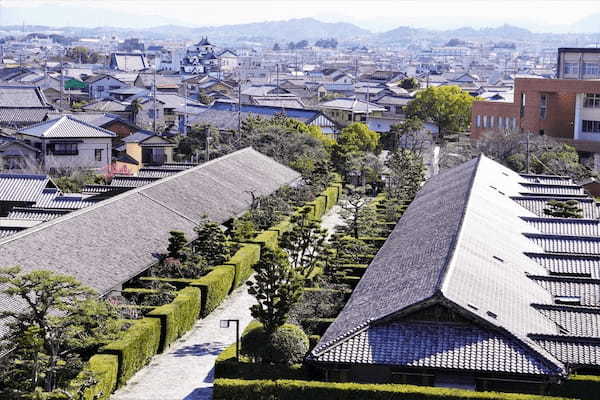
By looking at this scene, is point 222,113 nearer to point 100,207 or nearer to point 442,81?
point 100,207

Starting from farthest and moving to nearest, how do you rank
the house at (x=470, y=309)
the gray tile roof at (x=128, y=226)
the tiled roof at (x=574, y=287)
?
the gray tile roof at (x=128, y=226), the tiled roof at (x=574, y=287), the house at (x=470, y=309)

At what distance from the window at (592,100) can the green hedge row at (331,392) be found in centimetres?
3660

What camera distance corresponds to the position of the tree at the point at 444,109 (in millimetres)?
58281

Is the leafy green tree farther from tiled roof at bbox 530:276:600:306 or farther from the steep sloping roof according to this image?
tiled roof at bbox 530:276:600:306

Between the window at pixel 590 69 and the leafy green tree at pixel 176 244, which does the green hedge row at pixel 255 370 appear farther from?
the window at pixel 590 69

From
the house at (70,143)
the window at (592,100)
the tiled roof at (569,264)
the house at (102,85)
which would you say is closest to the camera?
the tiled roof at (569,264)

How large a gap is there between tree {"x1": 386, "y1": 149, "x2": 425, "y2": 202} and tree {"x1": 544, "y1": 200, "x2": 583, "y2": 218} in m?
6.08

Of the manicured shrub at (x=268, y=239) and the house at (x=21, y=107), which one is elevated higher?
the house at (x=21, y=107)

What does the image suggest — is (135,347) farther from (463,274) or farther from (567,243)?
(567,243)

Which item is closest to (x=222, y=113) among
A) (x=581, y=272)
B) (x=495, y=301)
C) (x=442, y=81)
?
(x=581, y=272)

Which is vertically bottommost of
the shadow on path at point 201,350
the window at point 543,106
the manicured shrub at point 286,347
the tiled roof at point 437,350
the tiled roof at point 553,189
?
the shadow on path at point 201,350

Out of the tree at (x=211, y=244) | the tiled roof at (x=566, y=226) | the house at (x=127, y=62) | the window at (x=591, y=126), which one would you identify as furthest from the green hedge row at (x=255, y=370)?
the house at (x=127, y=62)

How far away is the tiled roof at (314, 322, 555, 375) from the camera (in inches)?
560

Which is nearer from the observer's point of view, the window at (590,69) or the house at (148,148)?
the house at (148,148)
